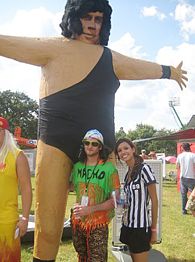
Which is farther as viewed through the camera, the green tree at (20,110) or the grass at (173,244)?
the green tree at (20,110)

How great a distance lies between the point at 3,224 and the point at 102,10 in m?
1.70

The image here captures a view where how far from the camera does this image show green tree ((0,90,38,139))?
125 ft

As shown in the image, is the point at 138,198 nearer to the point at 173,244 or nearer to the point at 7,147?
the point at 7,147

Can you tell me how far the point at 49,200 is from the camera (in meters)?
2.58

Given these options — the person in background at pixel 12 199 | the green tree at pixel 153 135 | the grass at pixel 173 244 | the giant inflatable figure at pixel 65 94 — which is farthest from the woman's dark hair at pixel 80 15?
the green tree at pixel 153 135

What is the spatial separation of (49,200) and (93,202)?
0.32 m

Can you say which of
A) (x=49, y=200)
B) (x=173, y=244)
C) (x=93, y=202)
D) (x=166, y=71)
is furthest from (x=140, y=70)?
(x=173, y=244)

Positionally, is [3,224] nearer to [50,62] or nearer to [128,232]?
[128,232]

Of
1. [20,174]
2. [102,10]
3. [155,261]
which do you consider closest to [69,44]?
[102,10]

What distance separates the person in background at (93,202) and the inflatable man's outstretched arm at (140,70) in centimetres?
63

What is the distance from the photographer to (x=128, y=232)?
2805mm

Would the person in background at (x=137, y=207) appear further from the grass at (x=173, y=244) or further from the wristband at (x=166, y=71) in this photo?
the grass at (x=173, y=244)

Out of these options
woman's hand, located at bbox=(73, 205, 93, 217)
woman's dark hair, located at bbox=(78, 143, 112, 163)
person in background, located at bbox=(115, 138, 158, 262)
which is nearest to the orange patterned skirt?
woman's hand, located at bbox=(73, 205, 93, 217)

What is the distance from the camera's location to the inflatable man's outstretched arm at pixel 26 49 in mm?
2656
